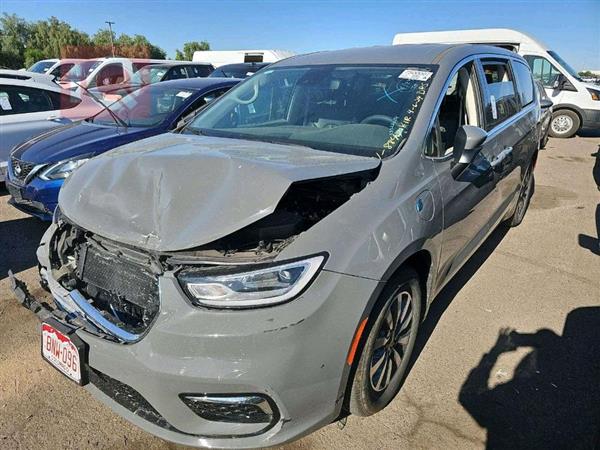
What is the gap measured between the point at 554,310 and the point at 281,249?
255 centimetres

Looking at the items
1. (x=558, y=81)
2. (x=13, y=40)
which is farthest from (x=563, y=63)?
(x=13, y=40)

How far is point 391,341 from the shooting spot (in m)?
2.25

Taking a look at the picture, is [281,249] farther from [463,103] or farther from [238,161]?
[463,103]

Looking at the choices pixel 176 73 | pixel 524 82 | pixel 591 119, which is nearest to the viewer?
pixel 524 82

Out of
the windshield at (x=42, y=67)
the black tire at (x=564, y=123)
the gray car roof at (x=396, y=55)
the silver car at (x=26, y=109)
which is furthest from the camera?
the windshield at (x=42, y=67)

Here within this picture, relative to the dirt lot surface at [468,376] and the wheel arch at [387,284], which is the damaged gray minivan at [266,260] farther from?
the dirt lot surface at [468,376]

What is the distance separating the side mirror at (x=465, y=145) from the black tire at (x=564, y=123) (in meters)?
11.0

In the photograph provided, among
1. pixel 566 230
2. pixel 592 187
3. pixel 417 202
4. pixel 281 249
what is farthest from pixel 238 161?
pixel 592 187

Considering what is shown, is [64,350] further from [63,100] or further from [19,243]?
[63,100]

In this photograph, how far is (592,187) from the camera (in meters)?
6.95

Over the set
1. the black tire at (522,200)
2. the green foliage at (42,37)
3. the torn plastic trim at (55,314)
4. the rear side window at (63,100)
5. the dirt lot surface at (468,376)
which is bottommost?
the dirt lot surface at (468,376)

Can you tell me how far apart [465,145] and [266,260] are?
1.40m

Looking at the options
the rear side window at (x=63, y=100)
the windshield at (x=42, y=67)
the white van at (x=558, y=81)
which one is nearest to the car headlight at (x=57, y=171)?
the rear side window at (x=63, y=100)

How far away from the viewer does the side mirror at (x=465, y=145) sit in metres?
2.45
